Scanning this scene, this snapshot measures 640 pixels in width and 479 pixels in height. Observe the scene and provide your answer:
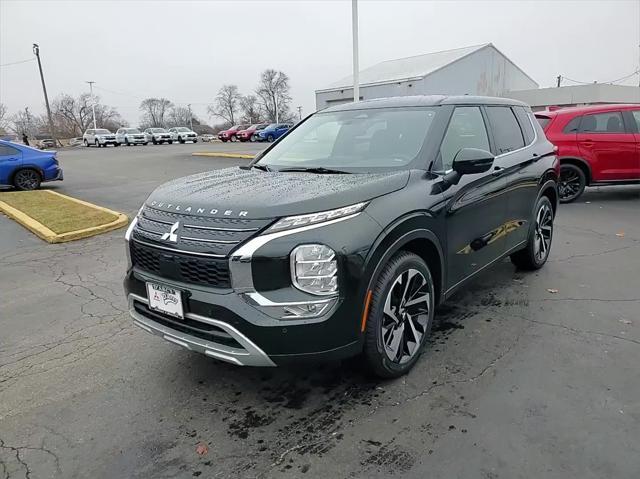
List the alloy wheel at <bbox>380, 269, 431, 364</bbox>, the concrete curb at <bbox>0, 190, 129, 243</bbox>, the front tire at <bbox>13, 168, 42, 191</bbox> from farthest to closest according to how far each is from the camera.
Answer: the front tire at <bbox>13, 168, 42, 191</bbox>, the concrete curb at <bbox>0, 190, 129, 243</bbox>, the alloy wheel at <bbox>380, 269, 431, 364</bbox>

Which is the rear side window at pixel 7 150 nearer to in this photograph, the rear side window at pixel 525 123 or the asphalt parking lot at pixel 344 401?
the asphalt parking lot at pixel 344 401

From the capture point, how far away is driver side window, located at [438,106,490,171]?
3629 mm

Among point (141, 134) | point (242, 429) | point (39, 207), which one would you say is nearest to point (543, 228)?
point (242, 429)

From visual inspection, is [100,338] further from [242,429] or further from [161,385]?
[242,429]

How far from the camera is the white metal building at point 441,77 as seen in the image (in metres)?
39.0

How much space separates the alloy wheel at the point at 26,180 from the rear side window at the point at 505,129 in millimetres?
12789

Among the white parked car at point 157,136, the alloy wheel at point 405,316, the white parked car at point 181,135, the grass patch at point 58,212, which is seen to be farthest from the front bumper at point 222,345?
the white parked car at point 181,135

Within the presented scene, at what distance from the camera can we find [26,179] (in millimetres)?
13148

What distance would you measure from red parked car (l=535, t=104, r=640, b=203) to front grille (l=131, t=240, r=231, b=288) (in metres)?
8.53

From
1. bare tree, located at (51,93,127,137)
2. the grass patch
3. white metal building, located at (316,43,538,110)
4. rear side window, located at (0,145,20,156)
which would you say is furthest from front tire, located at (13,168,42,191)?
bare tree, located at (51,93,127,137)

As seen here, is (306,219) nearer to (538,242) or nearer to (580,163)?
(538,242)

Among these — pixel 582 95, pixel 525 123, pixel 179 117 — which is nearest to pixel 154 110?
pixel 179 117

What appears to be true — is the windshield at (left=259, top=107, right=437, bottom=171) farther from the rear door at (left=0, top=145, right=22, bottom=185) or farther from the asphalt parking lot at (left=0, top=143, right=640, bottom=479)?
the rear door at (left=0, top=145, right=22, bottom=185)

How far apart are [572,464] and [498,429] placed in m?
0.39
